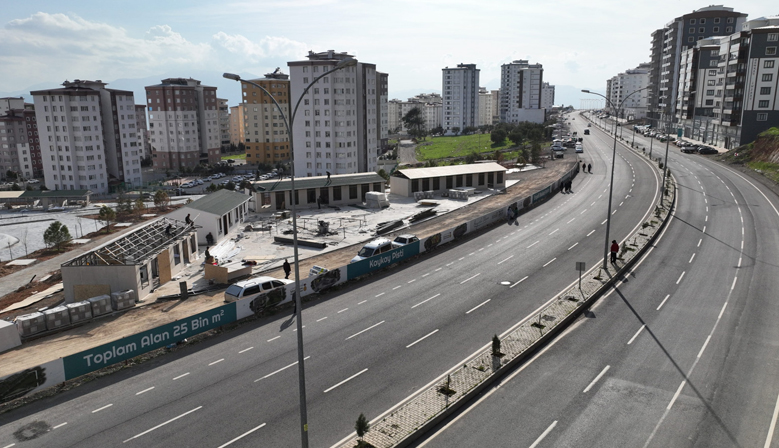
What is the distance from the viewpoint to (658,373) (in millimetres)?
20156

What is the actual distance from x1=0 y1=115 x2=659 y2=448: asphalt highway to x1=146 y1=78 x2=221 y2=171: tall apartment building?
113573 mm

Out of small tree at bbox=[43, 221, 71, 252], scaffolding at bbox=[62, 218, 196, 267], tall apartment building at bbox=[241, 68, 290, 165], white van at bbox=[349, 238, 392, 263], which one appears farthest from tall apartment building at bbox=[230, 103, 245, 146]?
white van at bbox=[349, 238, 392, 263]

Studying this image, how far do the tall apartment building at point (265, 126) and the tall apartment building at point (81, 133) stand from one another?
3074 centimetres

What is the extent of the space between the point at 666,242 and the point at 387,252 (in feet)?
70.5

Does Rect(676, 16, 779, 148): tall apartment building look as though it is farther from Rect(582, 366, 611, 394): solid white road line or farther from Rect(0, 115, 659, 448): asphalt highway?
Rect(582, 366, 611, 394): solid white road line

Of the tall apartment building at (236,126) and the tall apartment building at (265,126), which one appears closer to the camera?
the tall apartment building at (265,126)

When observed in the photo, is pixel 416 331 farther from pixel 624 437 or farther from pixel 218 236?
pixel 218 236

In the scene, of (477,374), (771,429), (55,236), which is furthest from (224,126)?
(771,429)

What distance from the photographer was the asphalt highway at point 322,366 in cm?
1708

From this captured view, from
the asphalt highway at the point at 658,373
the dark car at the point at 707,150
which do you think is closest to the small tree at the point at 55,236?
the asphalt highway at the point at 658,373

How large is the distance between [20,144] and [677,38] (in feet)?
554

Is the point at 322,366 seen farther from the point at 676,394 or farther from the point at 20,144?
the point at 20,144

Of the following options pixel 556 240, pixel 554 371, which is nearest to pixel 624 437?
pixel 554 371

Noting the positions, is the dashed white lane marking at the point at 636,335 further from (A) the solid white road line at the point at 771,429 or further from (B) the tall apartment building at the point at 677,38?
(B) the tall apartment building at the point at 677,38
